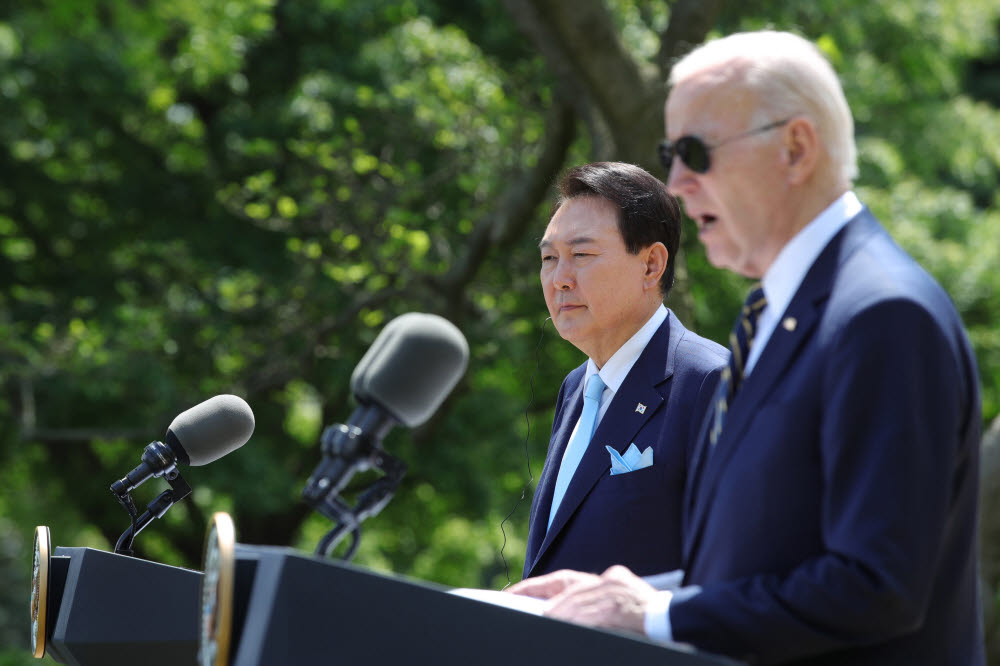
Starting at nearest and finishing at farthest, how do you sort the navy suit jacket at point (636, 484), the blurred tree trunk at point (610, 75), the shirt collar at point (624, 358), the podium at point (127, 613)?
the podium at point (127, 613) → the navy suit jacket at point (636, 484) → the shirt collar at point (624, 358) → the blurred tree trunk at point (610, 75)

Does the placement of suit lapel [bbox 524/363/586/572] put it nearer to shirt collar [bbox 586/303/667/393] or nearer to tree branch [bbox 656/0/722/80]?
shirt collar [bbox 586/303/667/393]

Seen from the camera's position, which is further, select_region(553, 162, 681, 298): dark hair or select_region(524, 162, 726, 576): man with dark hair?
select_region(553, 162, 681, 298): dark hair

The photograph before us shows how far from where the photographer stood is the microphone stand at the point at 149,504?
2.75 meters

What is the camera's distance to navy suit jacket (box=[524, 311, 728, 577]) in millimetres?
2709

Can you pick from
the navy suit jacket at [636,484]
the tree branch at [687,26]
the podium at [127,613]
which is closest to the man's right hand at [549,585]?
the navy suit jacket at [636,484]

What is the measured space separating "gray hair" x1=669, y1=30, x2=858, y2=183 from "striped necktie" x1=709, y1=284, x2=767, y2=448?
25 centimetres

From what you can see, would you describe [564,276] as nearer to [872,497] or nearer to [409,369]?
[409,369]

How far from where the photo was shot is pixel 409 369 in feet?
5.88

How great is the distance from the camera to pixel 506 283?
9.88 meters

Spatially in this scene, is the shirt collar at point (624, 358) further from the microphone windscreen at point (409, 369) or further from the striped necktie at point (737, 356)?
the microphone windscreen at point (409, 369)

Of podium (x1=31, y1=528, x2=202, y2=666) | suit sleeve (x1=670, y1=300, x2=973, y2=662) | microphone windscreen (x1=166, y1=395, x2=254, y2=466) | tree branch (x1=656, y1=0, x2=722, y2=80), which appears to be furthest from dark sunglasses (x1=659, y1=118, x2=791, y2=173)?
tree branch (x1=656, y1=0, x2=722, y2=80)

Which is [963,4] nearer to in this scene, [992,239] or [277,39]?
[992,239]

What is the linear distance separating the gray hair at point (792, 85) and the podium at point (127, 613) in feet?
4.99

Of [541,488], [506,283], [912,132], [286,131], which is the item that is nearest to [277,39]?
[286,131]
